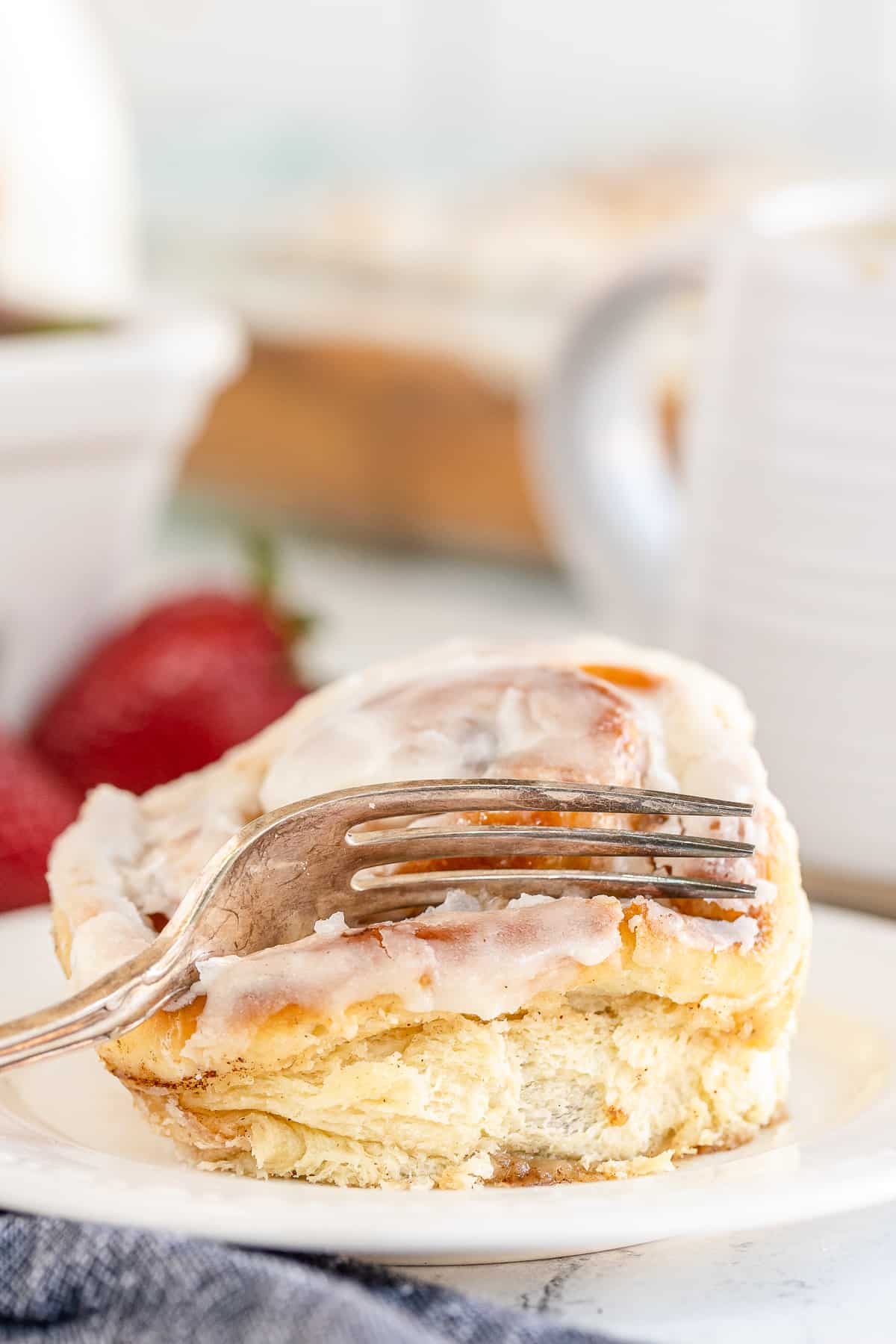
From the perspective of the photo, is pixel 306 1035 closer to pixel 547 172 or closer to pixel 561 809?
pixel 561 809

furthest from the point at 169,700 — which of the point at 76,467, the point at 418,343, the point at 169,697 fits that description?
the point at 418,343

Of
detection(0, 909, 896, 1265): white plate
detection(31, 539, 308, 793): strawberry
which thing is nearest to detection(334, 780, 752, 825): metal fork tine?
detection(0, 909, 896, 1265): white plate

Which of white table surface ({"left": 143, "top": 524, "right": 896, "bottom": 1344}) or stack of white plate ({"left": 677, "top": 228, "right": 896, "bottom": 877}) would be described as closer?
white table surface ({"left": 143, "top": 524, "right": 896, "bottom": 1344})

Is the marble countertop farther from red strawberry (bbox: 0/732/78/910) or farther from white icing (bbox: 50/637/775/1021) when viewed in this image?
red strawberry (bbox: 0/732/78/910)

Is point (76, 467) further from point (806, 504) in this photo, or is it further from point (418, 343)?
point (418, 343)

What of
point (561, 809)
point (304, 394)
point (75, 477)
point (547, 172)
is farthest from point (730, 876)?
point (547, 172)

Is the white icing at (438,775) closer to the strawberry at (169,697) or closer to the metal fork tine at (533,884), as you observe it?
the metal fork tine at (533,884)
